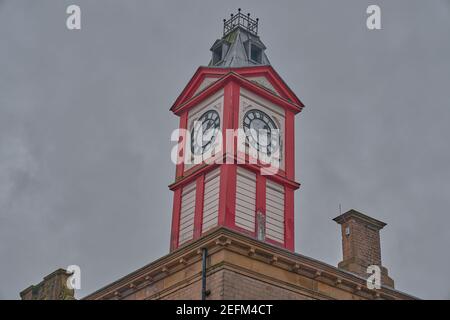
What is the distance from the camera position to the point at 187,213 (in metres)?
33.9

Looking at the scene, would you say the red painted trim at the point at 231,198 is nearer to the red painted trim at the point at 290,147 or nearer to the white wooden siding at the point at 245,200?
the white wooden siding at the point at 245,200

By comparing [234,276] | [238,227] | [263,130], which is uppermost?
[263,130]

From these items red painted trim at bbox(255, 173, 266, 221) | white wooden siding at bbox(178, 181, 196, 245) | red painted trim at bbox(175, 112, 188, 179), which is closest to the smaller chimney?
white wooden siding at bbox(178, 181, 196, 245)

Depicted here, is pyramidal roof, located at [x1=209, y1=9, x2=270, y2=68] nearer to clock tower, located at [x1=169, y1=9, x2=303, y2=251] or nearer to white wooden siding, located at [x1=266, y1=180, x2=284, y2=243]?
clock tower, located at [x1=169, y1=9, x2=303, y2=251]

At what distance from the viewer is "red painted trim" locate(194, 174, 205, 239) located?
32.7 m

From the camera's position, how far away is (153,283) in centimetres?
2766

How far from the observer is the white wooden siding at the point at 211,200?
3206cm

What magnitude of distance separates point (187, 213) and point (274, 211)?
3673 mm

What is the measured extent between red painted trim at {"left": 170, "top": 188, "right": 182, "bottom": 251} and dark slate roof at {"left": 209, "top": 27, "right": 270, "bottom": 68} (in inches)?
258
